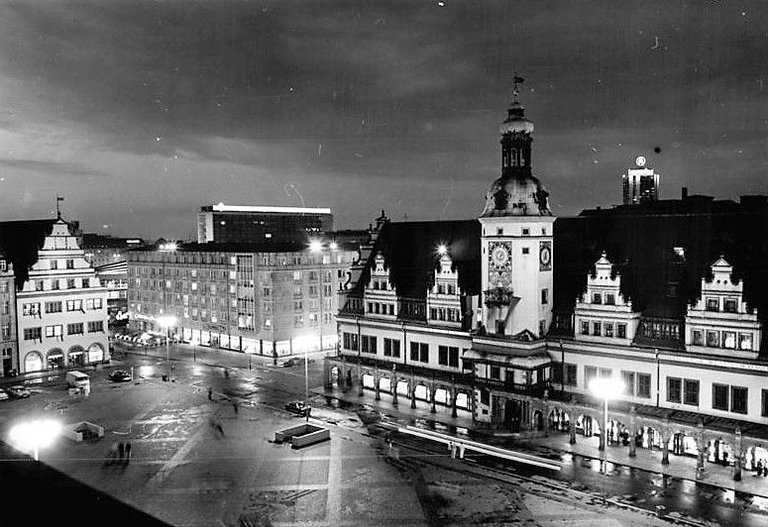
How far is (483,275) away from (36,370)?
6146cm

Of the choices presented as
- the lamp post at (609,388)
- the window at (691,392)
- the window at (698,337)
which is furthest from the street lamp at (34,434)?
the window at (698,337)

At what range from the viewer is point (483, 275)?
220 ft

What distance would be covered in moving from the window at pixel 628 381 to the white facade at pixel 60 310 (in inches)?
2801

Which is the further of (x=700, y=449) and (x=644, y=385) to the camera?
(x=644, y=385)

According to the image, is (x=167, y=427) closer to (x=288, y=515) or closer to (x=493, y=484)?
(x=288, y=515)

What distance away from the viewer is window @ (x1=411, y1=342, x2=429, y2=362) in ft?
244

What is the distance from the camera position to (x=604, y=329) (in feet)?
200

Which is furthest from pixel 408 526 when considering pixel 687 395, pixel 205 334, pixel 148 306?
pixel 148 306

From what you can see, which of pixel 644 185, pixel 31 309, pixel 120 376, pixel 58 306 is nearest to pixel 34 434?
pixel 120 376

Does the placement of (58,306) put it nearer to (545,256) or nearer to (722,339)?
(545,256)

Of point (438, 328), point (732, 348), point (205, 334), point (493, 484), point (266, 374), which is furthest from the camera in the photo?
point (205, 334)

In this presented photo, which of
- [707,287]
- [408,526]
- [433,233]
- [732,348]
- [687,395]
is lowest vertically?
[408,526]

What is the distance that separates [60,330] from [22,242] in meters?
13.4

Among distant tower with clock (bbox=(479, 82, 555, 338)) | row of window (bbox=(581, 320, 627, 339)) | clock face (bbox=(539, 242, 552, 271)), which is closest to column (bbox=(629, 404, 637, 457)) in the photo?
row of window (bbox=(581, 320, 627, 339))
